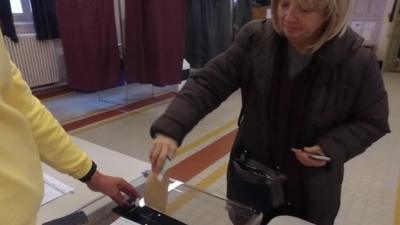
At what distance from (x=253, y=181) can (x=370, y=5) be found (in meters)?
6.17

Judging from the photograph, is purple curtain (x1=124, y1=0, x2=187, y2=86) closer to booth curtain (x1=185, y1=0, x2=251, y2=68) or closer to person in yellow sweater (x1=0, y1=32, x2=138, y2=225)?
booth curtain (x1=185, y1=0, x2=251, y2=68)

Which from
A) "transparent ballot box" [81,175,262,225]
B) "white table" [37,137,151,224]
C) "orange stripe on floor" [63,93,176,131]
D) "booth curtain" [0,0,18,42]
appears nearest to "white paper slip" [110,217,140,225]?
"transparent ballot box" [81,175,262,225]

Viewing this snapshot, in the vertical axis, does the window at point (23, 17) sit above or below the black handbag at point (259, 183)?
above

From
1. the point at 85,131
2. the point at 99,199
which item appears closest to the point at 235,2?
the point at 85,131

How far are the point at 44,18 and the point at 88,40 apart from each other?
45.2 inches

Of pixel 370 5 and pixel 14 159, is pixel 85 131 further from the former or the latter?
pixel 370 5

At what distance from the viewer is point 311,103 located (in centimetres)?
86

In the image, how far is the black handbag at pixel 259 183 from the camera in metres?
0.97

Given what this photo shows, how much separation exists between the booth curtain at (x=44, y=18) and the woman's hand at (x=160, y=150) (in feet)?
11.6

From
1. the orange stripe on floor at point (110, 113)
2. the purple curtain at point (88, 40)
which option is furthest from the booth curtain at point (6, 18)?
the orange stripe on floor at point (110, 113)

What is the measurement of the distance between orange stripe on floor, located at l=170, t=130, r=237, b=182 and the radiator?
2.50 m

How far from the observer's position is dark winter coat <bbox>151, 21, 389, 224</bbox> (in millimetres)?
822

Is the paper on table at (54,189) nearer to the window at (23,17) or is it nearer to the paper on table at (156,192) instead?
the paper on table at (156,192)

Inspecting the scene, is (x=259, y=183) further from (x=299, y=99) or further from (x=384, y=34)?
(x=384, y=34)
